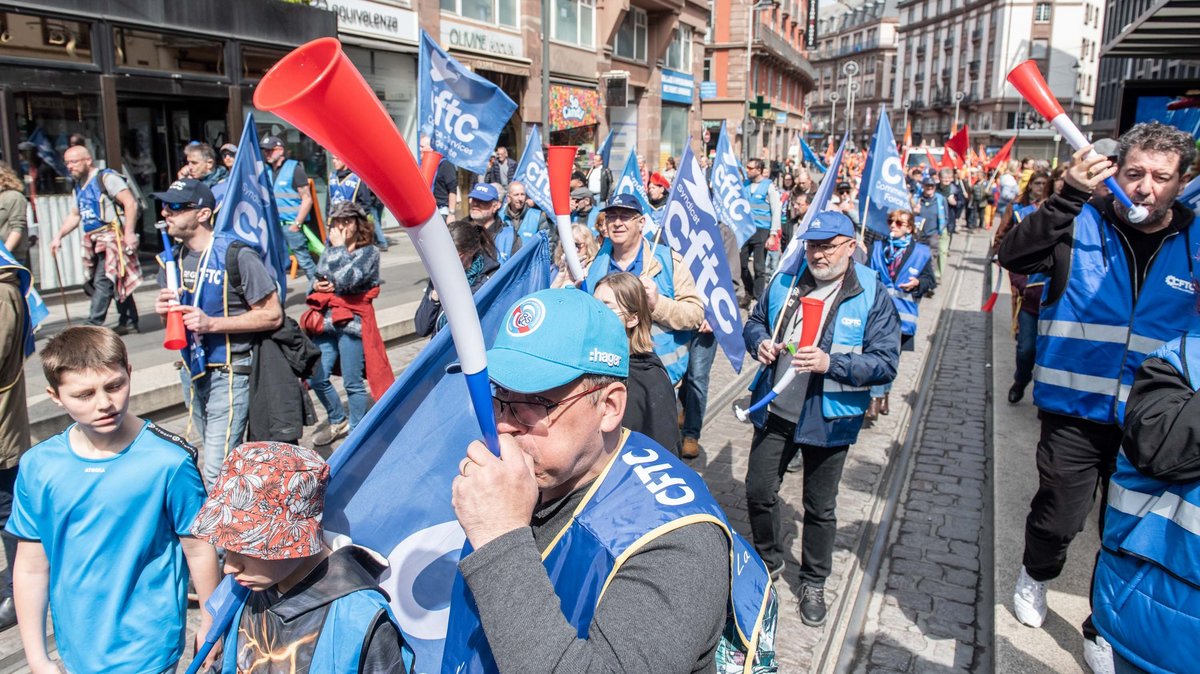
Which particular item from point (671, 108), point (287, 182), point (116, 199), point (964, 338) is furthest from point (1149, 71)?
point (116, 199)

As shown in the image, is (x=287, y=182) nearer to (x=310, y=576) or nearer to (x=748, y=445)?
(x=748, y=445)

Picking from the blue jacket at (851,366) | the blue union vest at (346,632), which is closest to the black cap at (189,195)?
the blue jacket at (851,366)

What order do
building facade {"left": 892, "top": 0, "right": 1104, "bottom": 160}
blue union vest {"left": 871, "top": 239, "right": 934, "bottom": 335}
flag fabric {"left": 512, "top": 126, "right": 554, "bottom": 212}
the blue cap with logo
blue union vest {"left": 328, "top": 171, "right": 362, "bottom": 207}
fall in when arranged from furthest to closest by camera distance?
1. building facade {"left": 892, "top": 0, "right": 1104, "bottom": 160}
2. blue union vest {"left": 328, "top": 171, "right": 362, "bottom": 207}
3. flag fabric {"left": 512, "top": 126, "right": 554, "bottom": 212}
4. blue union vest {"left": 871, "top": 239, "right": 934, "bottom": 335}
5. the blue cap with logo

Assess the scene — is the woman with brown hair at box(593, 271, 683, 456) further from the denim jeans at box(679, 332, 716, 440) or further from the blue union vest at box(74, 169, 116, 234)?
the blue union vest at box(74, 169, 116, 234)

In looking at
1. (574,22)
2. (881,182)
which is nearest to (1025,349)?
(881,182)

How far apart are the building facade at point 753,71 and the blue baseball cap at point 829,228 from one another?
33.7 meters

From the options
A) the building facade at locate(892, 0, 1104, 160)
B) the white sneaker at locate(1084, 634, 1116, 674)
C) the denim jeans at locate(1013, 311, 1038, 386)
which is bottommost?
the white sneaker at locate(1084, 634, 1116, 674)

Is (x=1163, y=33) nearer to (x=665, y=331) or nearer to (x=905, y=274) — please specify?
(x=905, y=274)

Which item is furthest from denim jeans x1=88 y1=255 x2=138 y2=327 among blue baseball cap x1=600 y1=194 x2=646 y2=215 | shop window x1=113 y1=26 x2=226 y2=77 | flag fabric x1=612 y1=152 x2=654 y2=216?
blue baseball cap x1=600 y1=194 x2=646 y2=215

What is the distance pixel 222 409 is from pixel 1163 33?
8.22m

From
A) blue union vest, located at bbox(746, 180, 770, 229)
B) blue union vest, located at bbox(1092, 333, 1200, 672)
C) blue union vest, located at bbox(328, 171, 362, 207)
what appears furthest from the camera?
blue union vest, located at bbox(746, 180, 770, 229)

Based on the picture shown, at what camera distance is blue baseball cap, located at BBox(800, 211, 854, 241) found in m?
4.13

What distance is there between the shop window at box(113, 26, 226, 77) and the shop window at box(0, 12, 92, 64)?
46 cm

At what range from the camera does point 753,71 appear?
52188 mm
